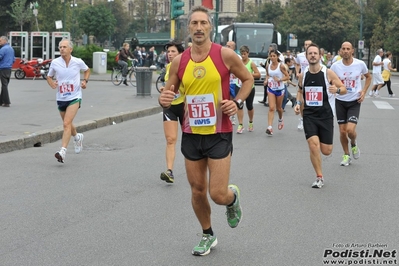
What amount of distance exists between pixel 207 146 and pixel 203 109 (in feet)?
0.98

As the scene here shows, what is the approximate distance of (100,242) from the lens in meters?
6.66

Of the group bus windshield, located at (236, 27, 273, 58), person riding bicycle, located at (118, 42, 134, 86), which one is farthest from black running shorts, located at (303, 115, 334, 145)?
bus windshield, located at (236, 27, 273, 58)

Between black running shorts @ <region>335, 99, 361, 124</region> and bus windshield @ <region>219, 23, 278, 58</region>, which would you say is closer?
black running shorts @ <region>335, 99, 361, 124</region>

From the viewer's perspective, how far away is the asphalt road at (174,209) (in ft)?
20.8

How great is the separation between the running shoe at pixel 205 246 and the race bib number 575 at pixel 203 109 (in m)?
0.96

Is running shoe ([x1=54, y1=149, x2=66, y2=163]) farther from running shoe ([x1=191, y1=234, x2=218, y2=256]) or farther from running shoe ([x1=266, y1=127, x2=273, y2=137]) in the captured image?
running shoe ([x1=266, y1=127, x2=273, y2=137])

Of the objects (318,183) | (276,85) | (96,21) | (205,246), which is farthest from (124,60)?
(96,21)

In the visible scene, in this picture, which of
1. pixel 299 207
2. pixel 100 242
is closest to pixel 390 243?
pixel 299 207

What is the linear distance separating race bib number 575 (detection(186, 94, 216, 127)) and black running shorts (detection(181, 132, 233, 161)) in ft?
0.41

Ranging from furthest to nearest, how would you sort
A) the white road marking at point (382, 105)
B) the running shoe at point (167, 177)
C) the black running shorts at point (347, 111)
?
the white road marking at point (382, 105) < the black running shorts at point (347, 111) < the running shoe at point (167, 177)

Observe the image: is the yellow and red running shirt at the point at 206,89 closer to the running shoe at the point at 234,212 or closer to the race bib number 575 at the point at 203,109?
the race bib number 575 at the point at 203,109

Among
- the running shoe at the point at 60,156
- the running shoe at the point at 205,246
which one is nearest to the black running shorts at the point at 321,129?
the running shoe at the point at 60,156

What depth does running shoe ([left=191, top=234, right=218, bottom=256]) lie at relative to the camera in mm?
6250

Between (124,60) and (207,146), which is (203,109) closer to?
(207,146)
